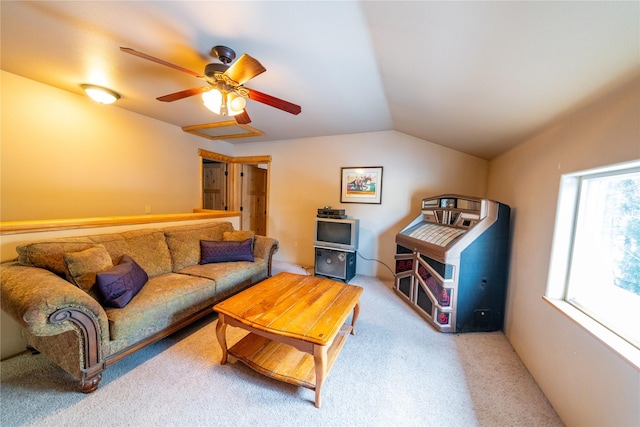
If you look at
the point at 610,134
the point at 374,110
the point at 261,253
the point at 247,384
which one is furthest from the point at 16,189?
the point at 610,134

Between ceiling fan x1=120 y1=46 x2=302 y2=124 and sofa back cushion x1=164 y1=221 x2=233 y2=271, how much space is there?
4.93ft

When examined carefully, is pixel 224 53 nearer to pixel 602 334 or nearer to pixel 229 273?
pixel 229 273

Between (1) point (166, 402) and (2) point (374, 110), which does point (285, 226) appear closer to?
(2) point (374, 110)

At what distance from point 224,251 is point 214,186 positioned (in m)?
2.87

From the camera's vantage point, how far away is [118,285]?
170 cm

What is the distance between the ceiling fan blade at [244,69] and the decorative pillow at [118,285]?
1.69 m

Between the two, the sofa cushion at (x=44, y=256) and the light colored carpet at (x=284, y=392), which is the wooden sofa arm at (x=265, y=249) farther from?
the sofa cushion at (x=44, y=256)

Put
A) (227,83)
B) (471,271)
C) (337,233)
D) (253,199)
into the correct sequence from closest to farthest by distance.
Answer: (227,83), (471,271), (337,233), (253,199)

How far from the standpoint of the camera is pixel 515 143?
234cm

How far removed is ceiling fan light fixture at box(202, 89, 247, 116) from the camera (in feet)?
5.88

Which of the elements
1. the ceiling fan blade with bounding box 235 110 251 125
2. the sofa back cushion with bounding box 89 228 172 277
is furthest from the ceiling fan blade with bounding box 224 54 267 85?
the sofa back cushion with bounding box 89 228 172 277

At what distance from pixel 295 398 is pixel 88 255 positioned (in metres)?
1.87

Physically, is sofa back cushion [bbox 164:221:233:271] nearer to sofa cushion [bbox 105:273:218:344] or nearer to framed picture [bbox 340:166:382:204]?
sofa cushion [bbox 105:273:218:344]

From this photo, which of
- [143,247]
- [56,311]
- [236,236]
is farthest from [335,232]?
[56,311]
